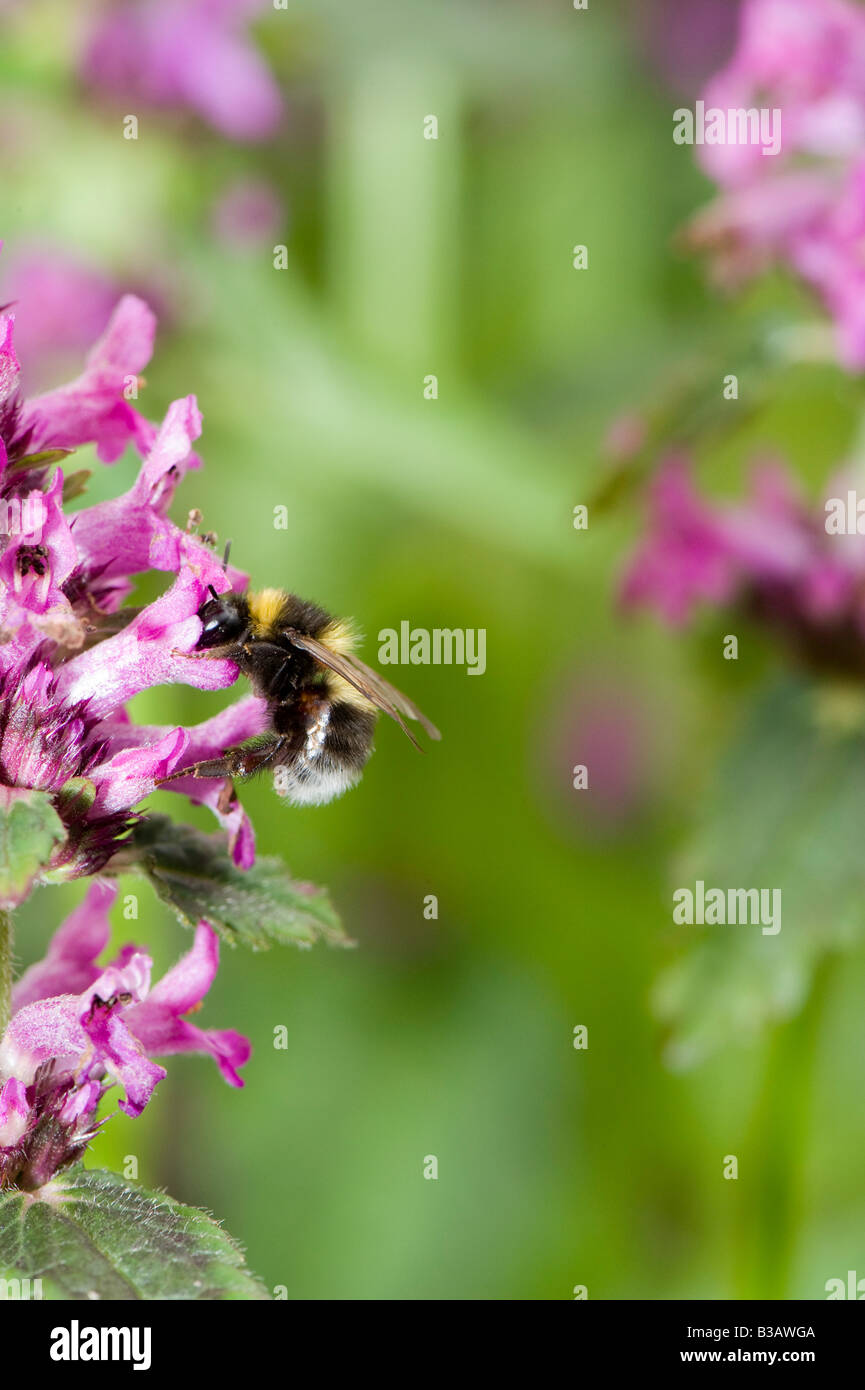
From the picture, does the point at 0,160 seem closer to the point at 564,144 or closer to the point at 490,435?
the point at 490,435

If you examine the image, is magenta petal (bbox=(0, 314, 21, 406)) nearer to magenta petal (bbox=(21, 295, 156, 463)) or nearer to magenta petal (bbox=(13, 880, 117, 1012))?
magenta petal (bbox=(21, 295, 156, 463))

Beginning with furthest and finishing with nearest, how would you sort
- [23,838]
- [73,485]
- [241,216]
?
[241,216], [73,485], [23,838]

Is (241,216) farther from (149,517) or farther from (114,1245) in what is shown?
(114,1245)

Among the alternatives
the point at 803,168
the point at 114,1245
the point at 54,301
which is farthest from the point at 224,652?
the point at 54,301

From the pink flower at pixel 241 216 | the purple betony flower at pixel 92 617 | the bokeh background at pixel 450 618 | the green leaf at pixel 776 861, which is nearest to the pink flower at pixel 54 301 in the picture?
the bokeh background at pixel 450 618

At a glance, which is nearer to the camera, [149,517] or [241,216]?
[149,517]

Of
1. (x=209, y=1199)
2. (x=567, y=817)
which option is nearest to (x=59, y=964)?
(x=209, y=1199)

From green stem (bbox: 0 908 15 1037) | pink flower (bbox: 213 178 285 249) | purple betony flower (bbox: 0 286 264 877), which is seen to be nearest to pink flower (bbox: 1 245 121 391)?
pink flower (bbox: 213 178 285 249)
